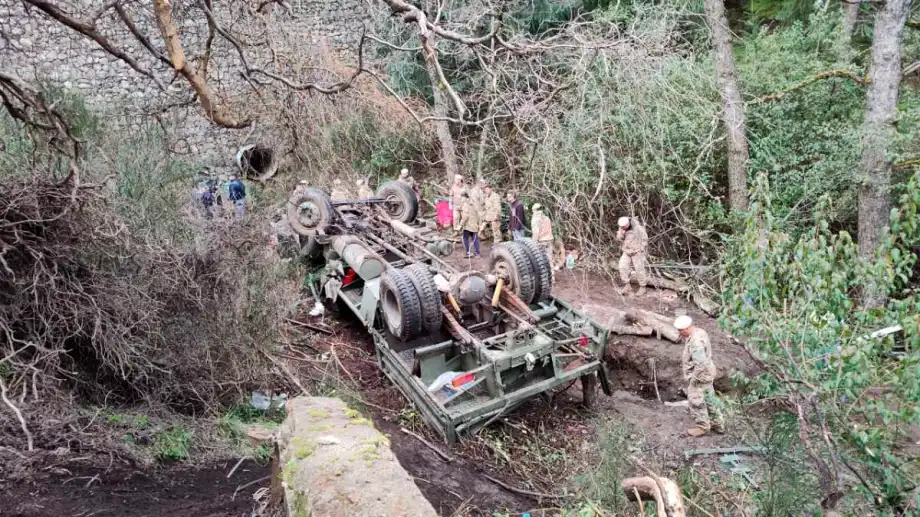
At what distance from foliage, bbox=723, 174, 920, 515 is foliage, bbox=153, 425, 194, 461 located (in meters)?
4.18

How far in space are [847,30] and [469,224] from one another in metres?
7.08

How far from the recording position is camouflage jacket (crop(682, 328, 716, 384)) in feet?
22.5

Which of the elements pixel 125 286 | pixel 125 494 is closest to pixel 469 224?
pixel 125 286

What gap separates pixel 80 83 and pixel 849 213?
624 inches

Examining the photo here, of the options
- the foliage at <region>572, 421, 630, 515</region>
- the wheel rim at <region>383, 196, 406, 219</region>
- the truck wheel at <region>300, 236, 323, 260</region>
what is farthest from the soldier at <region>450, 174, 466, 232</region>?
the foliage at <region>572, 421, 630, 515</region>

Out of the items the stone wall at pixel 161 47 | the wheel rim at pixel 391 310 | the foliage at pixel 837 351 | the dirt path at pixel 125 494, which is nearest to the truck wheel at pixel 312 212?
the wheel rim at pixel 391 310

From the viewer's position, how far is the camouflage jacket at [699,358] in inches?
270

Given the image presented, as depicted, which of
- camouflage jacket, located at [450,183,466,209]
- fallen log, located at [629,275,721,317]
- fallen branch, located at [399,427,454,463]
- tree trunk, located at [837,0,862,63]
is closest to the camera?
fallen branch, located at [399,427,454,463]

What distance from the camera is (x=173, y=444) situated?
4.92 meters

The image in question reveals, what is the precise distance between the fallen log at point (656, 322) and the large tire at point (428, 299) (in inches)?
128

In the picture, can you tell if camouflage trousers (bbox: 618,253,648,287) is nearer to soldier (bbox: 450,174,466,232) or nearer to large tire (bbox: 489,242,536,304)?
large tire (bbox: 489,242,536,304)

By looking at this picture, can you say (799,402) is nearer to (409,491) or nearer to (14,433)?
(409,491)

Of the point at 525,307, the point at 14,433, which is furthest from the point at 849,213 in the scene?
the point at 14,433

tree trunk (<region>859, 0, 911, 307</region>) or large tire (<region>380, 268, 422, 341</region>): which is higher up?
tree trunk (<region>859, 0, 911, 307</region>)
